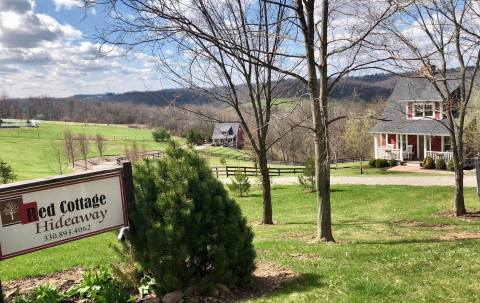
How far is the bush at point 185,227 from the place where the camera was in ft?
17.9

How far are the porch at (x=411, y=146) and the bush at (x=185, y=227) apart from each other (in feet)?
104

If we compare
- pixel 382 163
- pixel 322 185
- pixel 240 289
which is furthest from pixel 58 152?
pixel 240 289

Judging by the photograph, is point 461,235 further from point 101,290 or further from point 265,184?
point 101,290

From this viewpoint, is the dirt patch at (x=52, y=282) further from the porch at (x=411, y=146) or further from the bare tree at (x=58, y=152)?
the bare tree at (x=58, y=152)

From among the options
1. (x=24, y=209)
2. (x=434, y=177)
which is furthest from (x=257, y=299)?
(x=434, y=177)

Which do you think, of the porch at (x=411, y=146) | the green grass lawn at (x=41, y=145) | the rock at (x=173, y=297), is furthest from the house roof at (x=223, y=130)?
the rock at (x=173, y=297)

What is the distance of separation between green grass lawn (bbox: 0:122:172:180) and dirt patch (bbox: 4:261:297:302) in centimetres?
6009

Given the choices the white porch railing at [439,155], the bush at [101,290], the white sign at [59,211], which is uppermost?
the white sign at [59,211]

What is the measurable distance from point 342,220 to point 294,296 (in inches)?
449

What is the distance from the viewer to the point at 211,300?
5.61m

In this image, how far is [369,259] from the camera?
24.5ft

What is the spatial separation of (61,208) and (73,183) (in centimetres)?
33

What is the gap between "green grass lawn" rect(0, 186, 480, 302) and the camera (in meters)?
5.54

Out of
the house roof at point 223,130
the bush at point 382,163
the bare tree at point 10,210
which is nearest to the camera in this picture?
the bare tree at point 10,210
